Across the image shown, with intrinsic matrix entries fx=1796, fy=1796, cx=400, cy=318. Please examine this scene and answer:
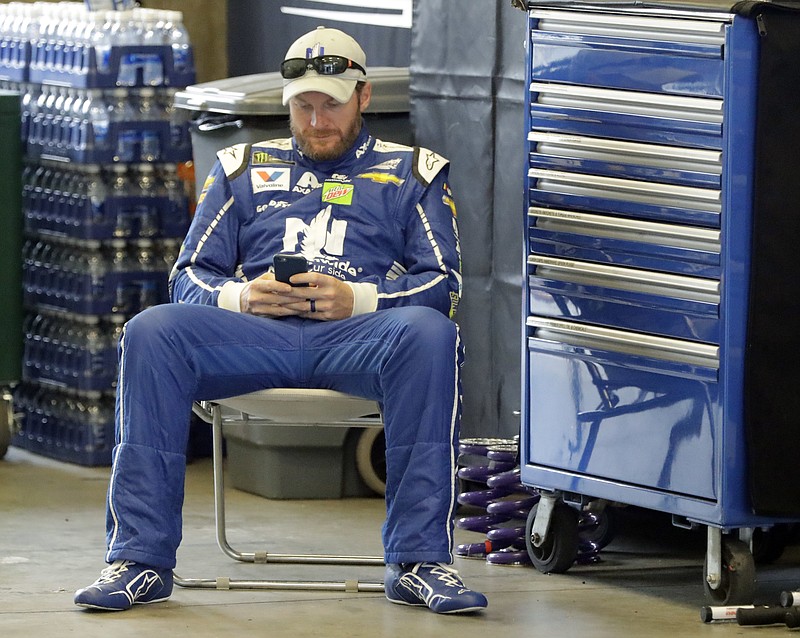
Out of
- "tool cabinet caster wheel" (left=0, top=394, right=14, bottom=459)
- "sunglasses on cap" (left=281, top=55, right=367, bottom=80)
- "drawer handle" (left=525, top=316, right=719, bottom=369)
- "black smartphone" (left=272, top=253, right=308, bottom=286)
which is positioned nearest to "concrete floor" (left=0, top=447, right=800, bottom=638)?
"tool cabinet caster wheel" (left=0, top=394, right=14, bottom=459)

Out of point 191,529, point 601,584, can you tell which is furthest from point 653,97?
point 191,529

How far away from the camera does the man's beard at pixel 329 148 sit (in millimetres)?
4680

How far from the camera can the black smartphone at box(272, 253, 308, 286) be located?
4.36m

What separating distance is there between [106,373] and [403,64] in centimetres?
151

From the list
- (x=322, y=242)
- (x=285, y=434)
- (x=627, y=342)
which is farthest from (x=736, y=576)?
(x=285, y=434)

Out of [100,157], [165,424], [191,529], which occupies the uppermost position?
[100,157]

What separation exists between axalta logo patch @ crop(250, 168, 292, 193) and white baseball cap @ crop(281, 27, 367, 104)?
0.64 feet

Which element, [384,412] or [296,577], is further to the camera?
[296,577]

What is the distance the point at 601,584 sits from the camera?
459 cm

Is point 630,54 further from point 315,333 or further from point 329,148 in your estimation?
point 315,333

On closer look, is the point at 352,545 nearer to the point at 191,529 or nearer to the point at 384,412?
the point at 191,529

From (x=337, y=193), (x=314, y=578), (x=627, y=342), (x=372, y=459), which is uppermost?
(x=337, y=193)

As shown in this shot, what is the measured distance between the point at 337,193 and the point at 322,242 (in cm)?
14

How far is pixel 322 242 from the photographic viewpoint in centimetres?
463
